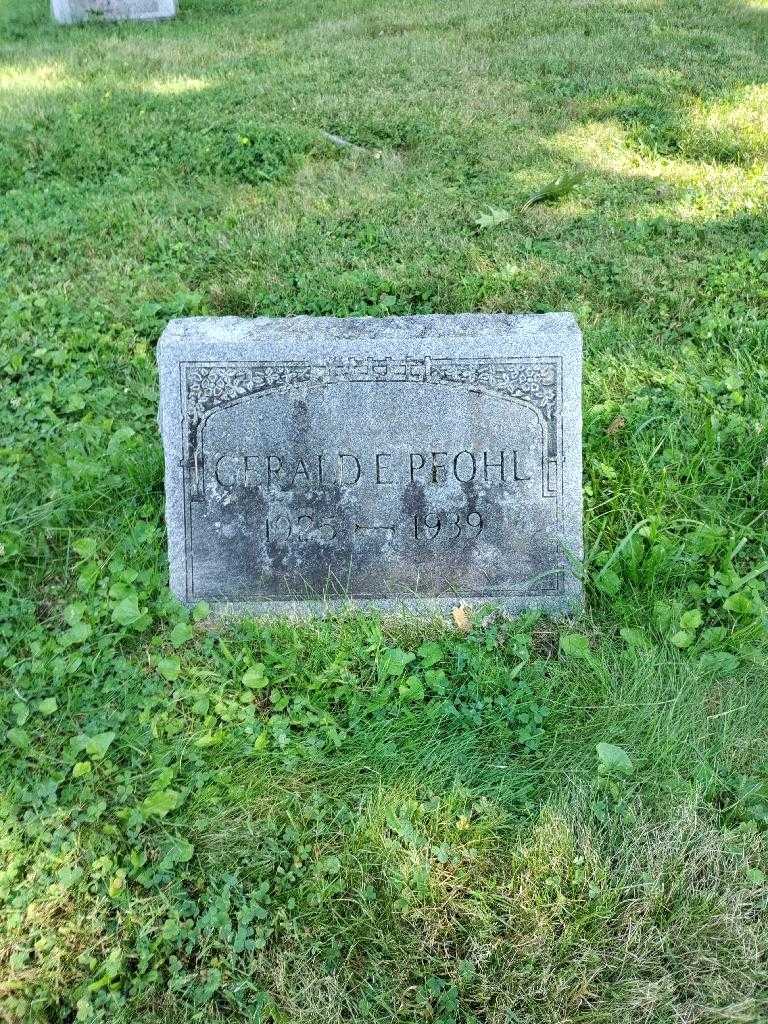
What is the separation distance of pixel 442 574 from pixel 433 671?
392 millimetres

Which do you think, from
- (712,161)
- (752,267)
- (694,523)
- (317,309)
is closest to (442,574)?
(694,523)

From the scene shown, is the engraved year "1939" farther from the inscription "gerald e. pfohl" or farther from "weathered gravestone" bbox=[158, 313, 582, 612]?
the inscription "gerald e. pfohl"

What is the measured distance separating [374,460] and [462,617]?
2.04ft

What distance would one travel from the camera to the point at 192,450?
3088 millimetres

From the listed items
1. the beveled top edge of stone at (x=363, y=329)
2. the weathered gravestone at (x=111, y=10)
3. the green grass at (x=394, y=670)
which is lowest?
the green grass at (x=394, y=670)

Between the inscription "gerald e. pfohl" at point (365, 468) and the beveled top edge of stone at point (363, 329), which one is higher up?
the beveled top edge of stone at point (363, 329)

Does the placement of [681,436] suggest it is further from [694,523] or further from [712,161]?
[712,161]

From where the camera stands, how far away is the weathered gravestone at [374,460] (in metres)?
3.03

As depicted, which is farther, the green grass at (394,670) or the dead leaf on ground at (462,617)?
the dead leaf on ground at (462,617)

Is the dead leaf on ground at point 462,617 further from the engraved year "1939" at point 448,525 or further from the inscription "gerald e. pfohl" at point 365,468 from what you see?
the inscription "gerald e. pfohl" at point 365,468

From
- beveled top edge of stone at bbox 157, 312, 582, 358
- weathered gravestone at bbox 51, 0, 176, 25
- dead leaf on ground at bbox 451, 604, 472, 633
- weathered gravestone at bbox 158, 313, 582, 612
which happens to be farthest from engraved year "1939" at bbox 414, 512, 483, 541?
weathered gravestone at bbox 51, 0, 176, 25

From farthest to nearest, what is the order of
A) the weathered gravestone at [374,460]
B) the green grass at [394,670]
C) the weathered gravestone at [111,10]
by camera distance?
the weathered gravestone at [111,10]
the weathered gravestone at [374,460]
the green grass at [394,670]

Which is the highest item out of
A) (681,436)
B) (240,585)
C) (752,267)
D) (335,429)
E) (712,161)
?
(712,161)

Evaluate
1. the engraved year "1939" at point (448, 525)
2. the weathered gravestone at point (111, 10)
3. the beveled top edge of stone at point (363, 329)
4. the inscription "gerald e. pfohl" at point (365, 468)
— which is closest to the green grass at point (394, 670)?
the engraved year "1939" at point (448, 525)
